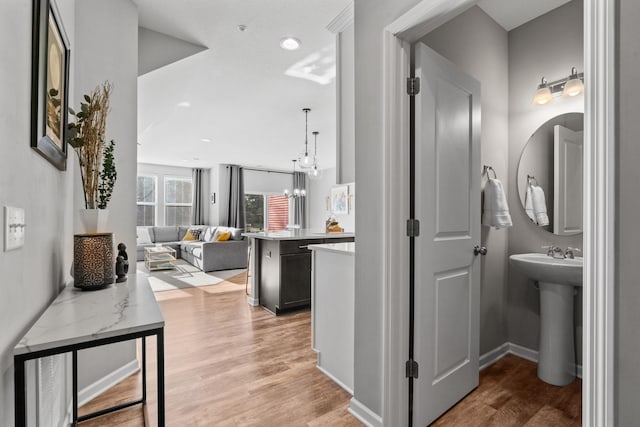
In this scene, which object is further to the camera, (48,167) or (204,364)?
(204,364)

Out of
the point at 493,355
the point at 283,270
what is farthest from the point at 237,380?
the point at 493,355

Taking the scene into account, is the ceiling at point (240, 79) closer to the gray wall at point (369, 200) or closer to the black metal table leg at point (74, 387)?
the gray wall at point (369, 200)

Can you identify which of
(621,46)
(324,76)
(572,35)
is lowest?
(621,46)

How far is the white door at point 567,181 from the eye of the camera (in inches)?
90.7

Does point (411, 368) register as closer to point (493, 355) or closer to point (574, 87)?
point (493, 355)

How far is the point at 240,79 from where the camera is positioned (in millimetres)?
3518

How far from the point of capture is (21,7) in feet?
3.03

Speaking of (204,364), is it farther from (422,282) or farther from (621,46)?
(621,46)

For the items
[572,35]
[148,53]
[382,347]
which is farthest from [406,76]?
[148,53]

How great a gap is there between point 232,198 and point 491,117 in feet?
25.2

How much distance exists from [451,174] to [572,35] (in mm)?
1563

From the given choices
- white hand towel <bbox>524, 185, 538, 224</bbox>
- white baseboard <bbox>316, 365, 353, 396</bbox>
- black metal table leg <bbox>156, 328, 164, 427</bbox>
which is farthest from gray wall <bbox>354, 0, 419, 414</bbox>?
white hand towel <bbox>524, 185, 538, 224</bbox>

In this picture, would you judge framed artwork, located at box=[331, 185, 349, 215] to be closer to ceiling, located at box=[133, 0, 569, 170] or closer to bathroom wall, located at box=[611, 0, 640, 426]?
ceiling, located at box=[133, 0, 569, 170]

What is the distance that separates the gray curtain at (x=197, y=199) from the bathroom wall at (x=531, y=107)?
27.9ft
